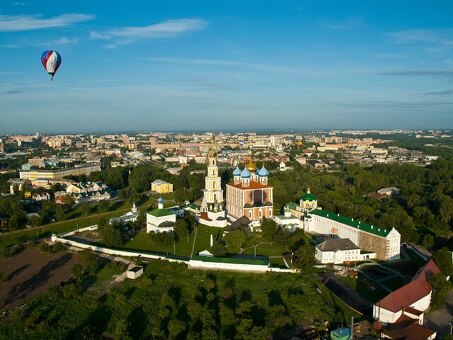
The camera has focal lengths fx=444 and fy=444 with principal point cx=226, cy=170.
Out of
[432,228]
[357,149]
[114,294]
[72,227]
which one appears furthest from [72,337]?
[357,149]

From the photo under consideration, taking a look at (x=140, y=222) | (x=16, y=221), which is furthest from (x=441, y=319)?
(x=16, y=221)

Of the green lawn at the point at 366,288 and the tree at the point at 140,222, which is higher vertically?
the tree at the point at 140,222

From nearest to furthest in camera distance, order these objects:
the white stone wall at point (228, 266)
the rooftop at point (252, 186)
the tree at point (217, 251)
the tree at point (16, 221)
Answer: the white stone wall at point (228, 266) → the tree at point (217, 251) → the tree at point (16, 221) → the rooftop at point (252, 186)

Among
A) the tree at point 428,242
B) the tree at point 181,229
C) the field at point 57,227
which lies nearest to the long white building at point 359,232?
the tree at point 428,242

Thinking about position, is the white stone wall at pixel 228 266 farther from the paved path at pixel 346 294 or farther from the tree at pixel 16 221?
the tree at pixel 16 221

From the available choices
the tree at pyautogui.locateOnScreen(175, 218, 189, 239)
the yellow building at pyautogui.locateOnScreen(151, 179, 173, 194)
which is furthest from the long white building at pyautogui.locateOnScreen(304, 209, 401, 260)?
the yellow building at pyautogui.locateOnScreen(151, 179, 173, 194)

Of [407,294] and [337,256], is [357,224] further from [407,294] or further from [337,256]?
[407,294]

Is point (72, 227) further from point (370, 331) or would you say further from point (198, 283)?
point (370, 331)

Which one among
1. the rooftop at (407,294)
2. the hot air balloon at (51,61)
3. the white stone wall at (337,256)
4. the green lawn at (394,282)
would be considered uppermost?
the hot air balloon at (51,61)
